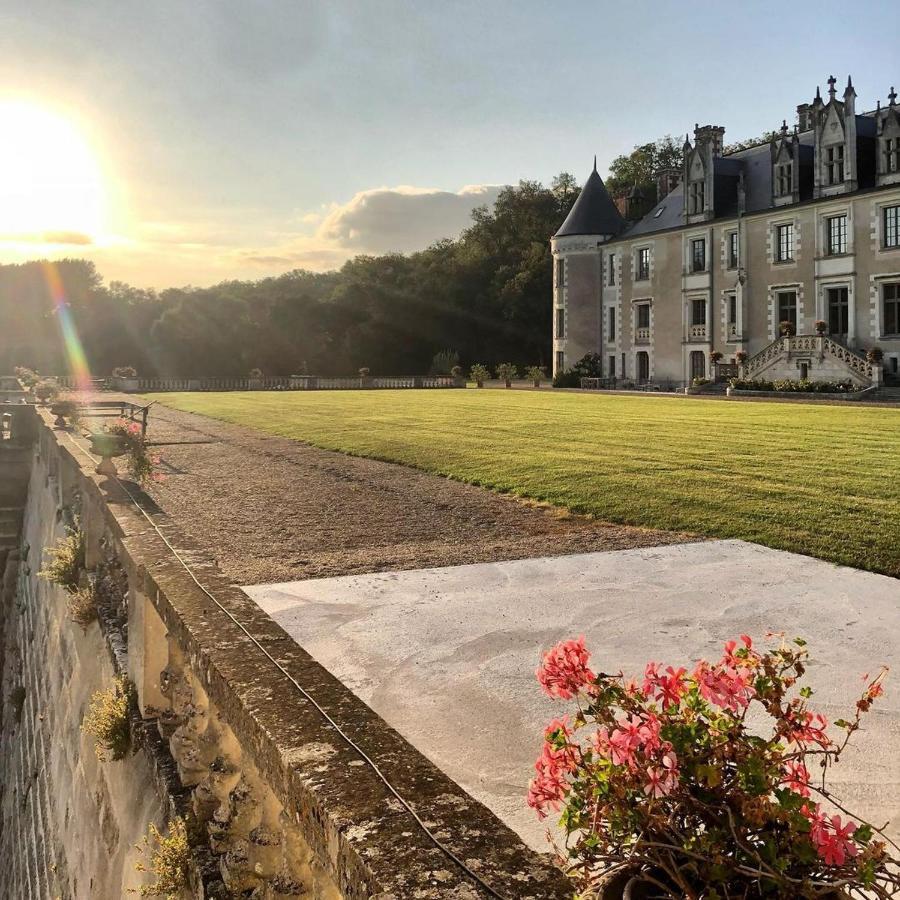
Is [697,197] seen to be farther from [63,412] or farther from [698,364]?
[63,412]

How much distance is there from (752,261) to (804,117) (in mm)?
8807

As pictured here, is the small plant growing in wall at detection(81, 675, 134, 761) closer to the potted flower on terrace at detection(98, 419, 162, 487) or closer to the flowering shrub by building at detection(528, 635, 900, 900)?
the flowering shrub by building at detection(528, 635, 900, 900)

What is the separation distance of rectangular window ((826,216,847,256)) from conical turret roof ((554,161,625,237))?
15060mm

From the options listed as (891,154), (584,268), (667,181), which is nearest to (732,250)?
(891,154)

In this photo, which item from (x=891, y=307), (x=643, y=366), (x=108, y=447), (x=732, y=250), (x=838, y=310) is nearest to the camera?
(x=108, y=447)

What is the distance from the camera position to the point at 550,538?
8617mm

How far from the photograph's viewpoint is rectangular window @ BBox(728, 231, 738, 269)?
43969 millimetres

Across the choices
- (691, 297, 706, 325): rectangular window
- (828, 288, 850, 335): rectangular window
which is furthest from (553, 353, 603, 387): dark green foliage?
(828, 288, 850, 335): rectangular window

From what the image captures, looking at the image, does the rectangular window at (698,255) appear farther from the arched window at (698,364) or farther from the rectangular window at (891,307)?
the rectangular window at (891,307)

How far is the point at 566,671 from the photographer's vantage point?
209 cm

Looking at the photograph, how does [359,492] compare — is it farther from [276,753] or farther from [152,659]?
[276,753]

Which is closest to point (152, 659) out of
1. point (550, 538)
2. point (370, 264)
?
point (550, 538)

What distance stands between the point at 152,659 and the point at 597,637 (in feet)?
8.30

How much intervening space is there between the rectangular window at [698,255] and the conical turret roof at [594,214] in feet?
23.2
